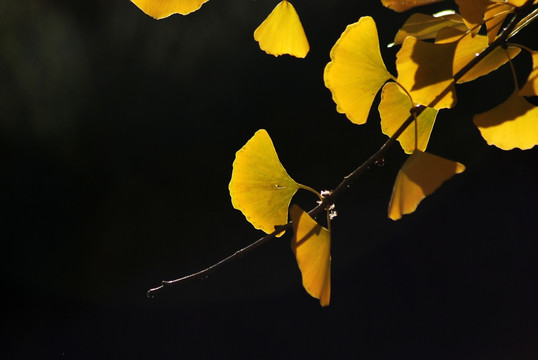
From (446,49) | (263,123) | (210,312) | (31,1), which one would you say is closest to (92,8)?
(31,1)

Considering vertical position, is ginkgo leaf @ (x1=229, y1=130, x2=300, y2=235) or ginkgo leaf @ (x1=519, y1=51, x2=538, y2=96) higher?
ginkgo leaf @ (x1=229, y1=130, x2=300, y2=235)

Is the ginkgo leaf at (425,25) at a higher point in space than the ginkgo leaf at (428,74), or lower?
higher

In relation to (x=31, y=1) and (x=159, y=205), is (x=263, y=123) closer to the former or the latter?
(x=159, y=205)

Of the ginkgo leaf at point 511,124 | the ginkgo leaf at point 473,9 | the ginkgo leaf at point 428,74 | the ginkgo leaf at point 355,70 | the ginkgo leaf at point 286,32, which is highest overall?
the ginkgo leaf at point 286,32
